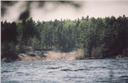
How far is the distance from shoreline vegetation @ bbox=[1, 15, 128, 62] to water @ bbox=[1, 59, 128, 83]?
0.06 meters

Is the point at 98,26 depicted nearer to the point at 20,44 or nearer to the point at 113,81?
the point at 113,81

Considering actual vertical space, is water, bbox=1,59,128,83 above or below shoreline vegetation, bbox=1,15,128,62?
below

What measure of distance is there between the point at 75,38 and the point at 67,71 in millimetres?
264

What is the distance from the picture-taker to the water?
1905 mm

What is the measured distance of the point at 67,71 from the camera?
1.96m

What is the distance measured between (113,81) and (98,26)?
44 cm

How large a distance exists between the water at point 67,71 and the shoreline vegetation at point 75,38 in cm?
6

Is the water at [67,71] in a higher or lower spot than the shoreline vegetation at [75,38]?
lower

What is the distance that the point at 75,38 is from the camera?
1.92 meters

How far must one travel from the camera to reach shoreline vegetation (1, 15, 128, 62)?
1872mm

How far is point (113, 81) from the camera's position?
1.95m

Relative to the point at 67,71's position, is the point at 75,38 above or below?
above

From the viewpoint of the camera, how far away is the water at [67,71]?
6.25 ft

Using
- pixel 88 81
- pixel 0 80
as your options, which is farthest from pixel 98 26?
pixel 0 80
